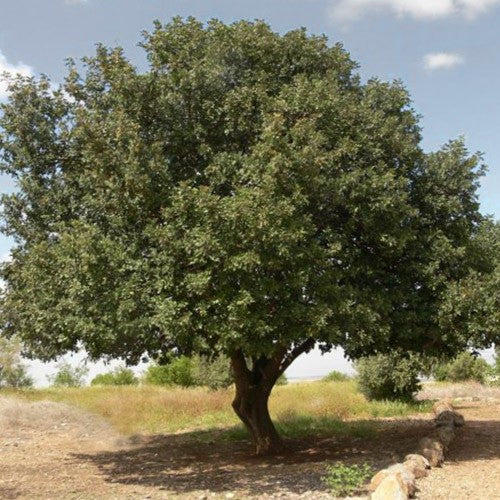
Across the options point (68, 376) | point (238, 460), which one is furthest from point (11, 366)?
point (238, 460)

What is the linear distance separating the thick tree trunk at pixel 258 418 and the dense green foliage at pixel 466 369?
2794cm

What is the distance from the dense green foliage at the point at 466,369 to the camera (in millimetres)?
41812

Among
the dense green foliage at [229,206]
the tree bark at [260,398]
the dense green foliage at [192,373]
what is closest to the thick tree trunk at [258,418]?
the tree bark at [260,398]

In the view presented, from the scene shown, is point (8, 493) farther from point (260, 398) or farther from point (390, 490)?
point (390, 490)

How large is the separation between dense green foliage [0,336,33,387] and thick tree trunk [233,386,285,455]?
35.7 m

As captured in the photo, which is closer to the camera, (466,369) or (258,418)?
(258,418)

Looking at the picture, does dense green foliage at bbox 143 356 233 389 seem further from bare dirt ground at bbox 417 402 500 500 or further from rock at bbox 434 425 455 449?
rock at bbox 434 425 455 449

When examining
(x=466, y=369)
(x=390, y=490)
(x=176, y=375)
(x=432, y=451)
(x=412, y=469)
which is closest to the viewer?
(x=390, y=490)

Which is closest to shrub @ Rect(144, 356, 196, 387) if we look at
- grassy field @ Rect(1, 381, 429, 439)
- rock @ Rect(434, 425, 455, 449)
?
grassy field @ Rect(1, 381, 429, 439)

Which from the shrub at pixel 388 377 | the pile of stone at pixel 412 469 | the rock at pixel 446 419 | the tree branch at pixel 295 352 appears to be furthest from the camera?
the shrub at pixel 388 377

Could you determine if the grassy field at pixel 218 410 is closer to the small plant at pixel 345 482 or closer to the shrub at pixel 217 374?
the shrub at pixel 217 374

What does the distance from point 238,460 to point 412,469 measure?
567cm

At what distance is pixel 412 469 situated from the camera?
11.9 m

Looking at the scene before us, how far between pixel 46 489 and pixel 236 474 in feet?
14.3
